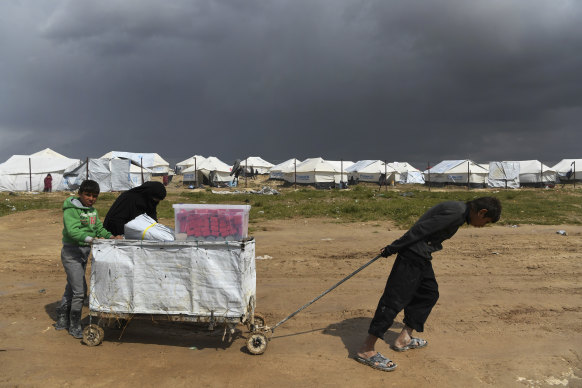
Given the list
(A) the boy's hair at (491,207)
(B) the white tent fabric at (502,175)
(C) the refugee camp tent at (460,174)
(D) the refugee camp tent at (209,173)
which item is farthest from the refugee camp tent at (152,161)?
(A) the boy's hair at (491,207)

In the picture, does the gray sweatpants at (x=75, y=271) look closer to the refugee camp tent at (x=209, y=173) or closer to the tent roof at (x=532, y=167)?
the refugee camp tent at (x=209, y=173)

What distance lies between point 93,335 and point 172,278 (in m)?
1.03

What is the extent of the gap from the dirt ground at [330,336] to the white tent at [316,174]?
3125 cm

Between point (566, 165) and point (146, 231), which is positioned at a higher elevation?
point (566, 165)

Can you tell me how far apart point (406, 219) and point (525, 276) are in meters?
6.24

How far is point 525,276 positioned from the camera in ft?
21.8

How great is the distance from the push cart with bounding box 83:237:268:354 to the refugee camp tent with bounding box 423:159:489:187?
38799 millimetres

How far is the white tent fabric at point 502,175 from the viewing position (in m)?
40.8

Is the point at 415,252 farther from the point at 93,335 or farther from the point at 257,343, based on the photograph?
the point at 93,335

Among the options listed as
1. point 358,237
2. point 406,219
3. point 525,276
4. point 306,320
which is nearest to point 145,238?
point 306,320

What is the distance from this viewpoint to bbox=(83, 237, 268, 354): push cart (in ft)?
12.3

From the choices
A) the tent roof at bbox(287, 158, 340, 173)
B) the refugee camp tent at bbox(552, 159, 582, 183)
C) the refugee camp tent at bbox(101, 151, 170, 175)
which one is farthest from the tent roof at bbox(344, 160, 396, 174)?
the refugee camp tent at bbox(101, 151, 170, 175)

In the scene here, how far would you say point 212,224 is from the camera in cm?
396

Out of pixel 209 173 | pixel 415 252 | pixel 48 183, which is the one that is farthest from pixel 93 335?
pixel 209 173
